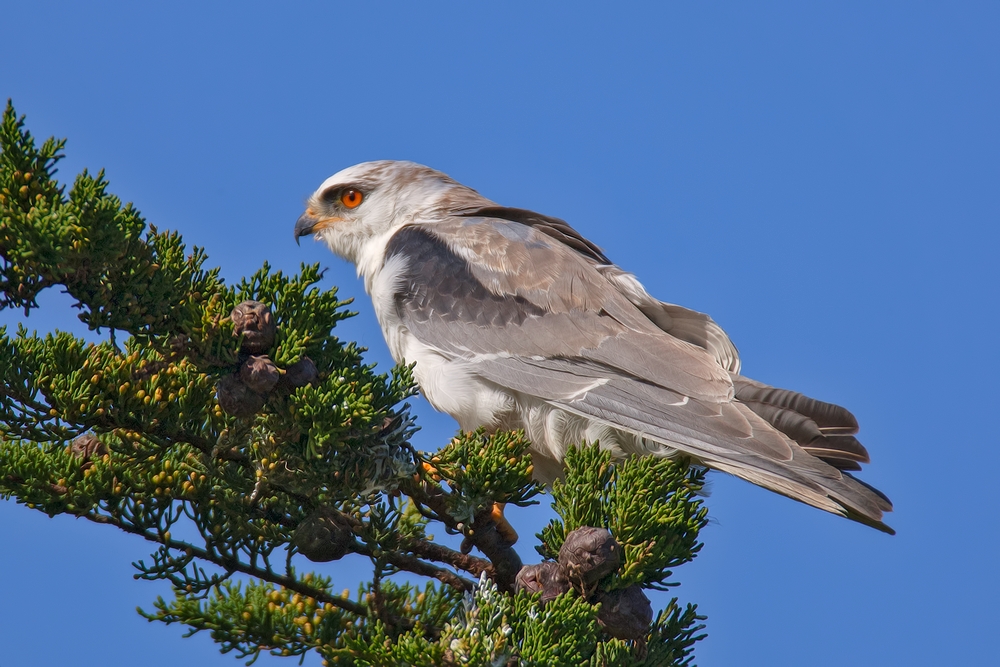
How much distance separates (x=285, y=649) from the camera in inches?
122

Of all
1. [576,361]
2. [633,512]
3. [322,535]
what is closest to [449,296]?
[576,361]

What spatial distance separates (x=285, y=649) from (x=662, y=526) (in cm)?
138

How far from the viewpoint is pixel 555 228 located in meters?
5.16

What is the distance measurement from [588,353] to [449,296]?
804 mm

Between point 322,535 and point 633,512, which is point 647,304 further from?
point 322,535

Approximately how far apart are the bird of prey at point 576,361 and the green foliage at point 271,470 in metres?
0.60

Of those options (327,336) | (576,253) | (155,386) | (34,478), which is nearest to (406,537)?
(327,336)

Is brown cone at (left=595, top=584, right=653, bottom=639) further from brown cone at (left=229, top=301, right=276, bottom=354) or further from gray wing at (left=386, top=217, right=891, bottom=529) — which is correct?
brown cone at (left=229, top=301, right=276, bottom=354)

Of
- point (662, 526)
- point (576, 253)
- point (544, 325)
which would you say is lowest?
point (662, 526)

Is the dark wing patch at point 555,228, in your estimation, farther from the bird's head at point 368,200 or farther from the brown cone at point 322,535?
the brown cone at point 322,535

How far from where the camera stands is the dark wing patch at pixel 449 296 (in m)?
4.51

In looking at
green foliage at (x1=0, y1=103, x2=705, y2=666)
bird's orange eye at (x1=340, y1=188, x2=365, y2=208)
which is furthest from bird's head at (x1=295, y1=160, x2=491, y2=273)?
green foliage at (x1=0, y1=103, x2=705, y2=666)

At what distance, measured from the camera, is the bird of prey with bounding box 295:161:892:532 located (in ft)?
12.2

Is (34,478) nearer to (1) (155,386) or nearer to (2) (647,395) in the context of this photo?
(1) (155,386)
